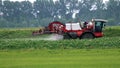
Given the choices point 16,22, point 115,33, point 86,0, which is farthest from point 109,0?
point 115,33

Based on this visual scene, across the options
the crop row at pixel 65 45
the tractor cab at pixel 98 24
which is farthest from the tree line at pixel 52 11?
the crop row at pixel 65 45

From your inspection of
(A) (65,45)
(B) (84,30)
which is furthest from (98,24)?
(A) (65,45)

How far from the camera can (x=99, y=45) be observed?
32.8m

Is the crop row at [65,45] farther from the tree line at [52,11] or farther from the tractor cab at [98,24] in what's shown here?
the tree line at [52,11]

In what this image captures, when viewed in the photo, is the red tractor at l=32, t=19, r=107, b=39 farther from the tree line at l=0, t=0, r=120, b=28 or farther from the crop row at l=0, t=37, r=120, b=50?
the tree line at l=0, t=0, r=120, b=28

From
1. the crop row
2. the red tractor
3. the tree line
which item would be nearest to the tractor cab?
the red tractor

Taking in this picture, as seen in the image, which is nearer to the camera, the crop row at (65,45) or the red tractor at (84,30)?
the crop row at (65,45)

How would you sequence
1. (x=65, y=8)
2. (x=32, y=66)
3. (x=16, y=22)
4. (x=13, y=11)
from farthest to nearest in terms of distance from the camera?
(x=65, y=8) → (x=13, y=11) → (x=16, y=22) → (x=32, y=66)

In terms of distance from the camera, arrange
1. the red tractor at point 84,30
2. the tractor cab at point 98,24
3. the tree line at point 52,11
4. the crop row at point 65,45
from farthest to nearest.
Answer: the tree line at point 52,11, the tractor cab at point 98,24, the red tractor at point 84,30, the crop row at point 65,45

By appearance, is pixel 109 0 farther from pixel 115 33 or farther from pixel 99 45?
pixel 99 45

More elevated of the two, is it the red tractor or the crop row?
the red tractor

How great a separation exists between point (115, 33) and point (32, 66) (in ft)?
105

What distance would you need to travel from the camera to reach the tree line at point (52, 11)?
11800cm

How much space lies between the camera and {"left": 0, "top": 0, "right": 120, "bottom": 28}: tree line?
387ft
